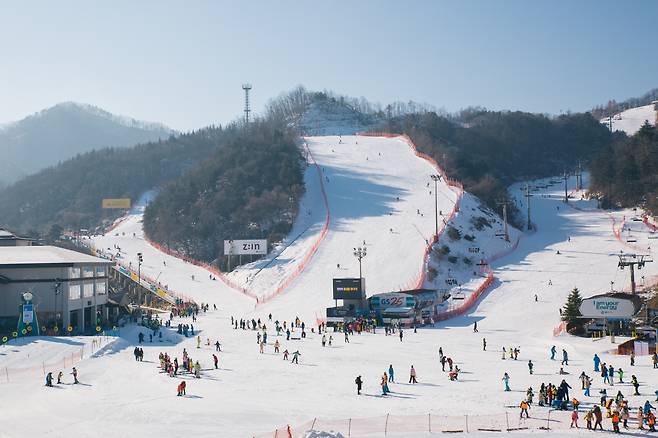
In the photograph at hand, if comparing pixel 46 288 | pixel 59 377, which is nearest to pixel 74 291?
pixel 46 288

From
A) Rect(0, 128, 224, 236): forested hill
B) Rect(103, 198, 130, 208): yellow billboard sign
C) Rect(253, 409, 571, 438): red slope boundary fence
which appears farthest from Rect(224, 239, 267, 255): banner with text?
Rect(103, 198, 130, 208): yellow billboard sign

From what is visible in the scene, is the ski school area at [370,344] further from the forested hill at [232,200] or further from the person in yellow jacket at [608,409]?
the forested hill at [232,200]

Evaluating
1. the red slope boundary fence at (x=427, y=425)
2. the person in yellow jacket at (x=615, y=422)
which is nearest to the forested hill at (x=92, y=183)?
the red slope boundary fence at (x=427, y=425)

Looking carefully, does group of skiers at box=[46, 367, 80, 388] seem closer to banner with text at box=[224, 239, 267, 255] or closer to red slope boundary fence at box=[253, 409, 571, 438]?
red slope boundary fence at box=[253, 409, 571, 438]

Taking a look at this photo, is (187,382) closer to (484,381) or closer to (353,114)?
(484,381)

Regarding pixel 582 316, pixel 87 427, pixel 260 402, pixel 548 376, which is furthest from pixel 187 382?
pixel 582 316

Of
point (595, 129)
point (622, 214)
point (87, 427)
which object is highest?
point (595, 129)

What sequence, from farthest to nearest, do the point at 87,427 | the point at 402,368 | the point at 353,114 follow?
1. the point at 353,114
2. the point at 402,368
3. the point at 87,427

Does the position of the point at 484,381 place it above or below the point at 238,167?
below
